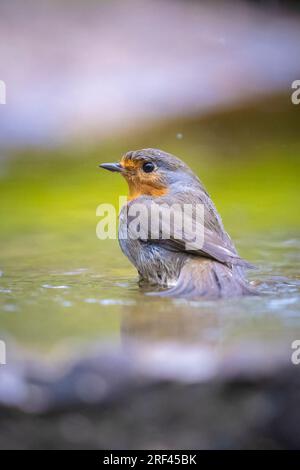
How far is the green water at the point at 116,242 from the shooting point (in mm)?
3781

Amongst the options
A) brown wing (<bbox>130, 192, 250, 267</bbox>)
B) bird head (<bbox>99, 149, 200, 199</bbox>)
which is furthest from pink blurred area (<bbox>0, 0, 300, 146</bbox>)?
brown wing (<bbox>130, 192, 250, 267</bbox>)

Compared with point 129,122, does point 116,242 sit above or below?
below

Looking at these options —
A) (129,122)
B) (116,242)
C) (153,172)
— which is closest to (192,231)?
(153,172)

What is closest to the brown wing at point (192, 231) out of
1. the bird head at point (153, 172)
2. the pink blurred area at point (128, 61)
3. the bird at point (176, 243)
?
the bird at point (176, 243)

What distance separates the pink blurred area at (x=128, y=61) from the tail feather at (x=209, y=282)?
5693mm

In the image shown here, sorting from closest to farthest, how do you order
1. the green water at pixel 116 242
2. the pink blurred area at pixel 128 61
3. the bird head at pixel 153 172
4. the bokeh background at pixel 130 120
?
the green water at pixel 116 242
the bird head at pixel 153 172
the bokeh background at pixel 130 120
the pink blurred area at pixel 128 61

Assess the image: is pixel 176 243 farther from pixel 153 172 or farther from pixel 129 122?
pixel 129 122

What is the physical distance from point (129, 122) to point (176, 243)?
5651mm

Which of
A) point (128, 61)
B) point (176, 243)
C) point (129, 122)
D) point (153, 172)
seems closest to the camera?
point (176, 243)

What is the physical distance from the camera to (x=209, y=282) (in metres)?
4.60

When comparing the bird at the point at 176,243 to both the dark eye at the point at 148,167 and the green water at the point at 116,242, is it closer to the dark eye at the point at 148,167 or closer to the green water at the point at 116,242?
the dark eye at the point at 148,167
